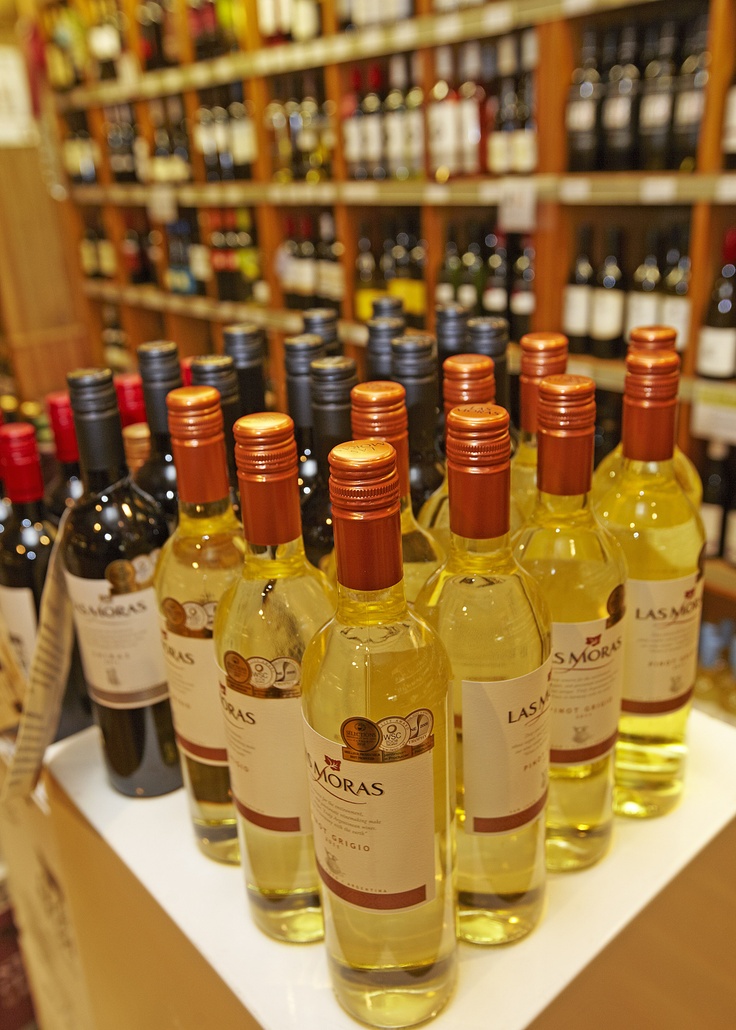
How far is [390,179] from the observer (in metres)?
2.42

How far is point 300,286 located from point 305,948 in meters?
2.45

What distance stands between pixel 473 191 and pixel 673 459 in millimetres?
1600

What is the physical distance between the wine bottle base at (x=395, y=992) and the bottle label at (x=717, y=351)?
151 centimetres

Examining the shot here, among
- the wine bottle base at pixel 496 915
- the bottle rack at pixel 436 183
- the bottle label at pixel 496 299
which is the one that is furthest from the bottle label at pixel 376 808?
the bottle label at pixel 496 299

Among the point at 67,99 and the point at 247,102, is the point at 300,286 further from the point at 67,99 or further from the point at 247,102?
the point at 67,99

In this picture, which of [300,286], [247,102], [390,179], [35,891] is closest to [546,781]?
[35,891]

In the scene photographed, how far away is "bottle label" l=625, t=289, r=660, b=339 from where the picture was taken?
1.92 m

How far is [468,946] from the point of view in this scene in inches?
24.6

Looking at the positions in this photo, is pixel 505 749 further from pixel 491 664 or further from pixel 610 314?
pixel 610 314

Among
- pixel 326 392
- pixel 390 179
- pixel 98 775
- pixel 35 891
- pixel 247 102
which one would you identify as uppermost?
pixel 247 102

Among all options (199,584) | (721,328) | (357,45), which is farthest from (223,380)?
(357,45)

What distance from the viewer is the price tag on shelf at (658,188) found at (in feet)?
5.56

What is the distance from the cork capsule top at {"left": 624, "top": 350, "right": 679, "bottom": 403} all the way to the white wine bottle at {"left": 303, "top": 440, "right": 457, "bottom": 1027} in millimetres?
229

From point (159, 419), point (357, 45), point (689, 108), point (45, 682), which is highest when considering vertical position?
point (357, 45)
